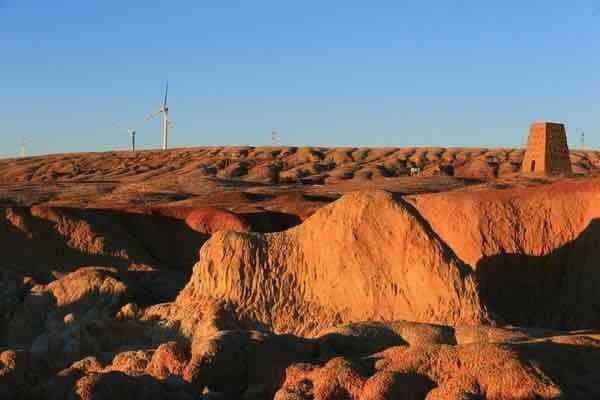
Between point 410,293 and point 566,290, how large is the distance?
970 centimetres

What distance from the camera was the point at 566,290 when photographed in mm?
32375

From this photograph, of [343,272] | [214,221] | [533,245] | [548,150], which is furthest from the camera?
[548,150]

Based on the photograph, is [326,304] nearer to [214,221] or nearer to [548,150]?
[214,221]

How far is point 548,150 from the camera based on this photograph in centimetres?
7175

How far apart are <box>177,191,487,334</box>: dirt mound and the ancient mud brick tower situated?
47.0m

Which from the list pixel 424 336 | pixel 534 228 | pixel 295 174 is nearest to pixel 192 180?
pixel 295 174

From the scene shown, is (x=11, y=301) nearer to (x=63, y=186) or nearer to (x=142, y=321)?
(x=142, y=321)

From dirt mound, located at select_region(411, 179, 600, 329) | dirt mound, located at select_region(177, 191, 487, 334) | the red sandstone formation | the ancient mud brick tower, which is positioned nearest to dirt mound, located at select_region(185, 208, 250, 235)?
the red sandstone formation

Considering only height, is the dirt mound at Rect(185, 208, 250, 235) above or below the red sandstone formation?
below

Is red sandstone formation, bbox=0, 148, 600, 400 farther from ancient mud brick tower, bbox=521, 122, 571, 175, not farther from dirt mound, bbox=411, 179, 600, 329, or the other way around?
ancient mud brick tower, bbox=521, 122, 571, 175

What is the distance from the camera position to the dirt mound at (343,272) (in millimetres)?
23969

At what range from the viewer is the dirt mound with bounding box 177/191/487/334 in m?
24.0

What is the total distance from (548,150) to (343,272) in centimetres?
4882

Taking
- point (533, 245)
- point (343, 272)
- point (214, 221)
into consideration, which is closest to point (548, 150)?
point (214, 221)
